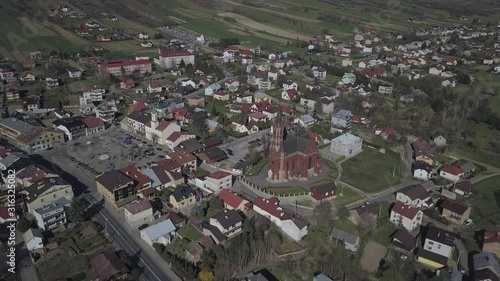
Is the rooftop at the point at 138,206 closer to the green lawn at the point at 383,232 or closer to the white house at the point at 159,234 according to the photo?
the white house at the point at 159,234

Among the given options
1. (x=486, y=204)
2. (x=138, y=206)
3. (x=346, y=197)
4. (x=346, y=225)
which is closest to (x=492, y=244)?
(x=486, y=204)

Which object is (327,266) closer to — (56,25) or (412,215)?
(412,215)

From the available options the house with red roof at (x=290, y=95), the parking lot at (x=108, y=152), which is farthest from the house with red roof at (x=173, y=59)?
the parking lot at (x=108, y=152)

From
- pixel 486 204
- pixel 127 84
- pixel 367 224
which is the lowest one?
pixel 127 84

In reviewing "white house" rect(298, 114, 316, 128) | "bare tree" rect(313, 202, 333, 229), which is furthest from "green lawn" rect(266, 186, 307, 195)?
"white house" rect(298, 114, 316, 128)

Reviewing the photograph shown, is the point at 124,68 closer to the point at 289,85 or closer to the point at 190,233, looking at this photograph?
the point at 289,85

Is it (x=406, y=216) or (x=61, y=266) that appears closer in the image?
(x=61, y=266)
